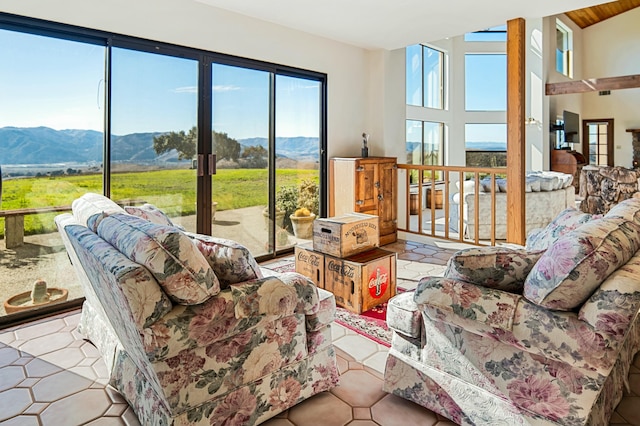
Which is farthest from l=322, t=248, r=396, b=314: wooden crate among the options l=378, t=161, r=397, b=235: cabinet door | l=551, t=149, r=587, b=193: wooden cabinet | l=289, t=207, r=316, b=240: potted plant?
l=551, t=149, r=587, b=193: wooden cabinet

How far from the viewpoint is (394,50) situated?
564 cm

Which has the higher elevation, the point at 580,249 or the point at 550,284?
the point at 580,249

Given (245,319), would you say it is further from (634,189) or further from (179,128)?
(634,189)

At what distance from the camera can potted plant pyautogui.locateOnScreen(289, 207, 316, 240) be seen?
16.0 feet

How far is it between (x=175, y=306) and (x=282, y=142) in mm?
3364

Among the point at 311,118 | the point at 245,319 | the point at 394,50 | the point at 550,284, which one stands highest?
the point at 394,50

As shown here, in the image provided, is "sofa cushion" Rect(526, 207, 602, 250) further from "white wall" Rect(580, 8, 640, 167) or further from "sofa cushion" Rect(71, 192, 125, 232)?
"white wall" Rect(580, 8, 640, 167)

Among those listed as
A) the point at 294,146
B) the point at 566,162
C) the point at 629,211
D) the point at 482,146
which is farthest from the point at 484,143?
the point at 629,211

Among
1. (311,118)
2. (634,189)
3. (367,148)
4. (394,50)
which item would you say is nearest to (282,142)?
(311,118)

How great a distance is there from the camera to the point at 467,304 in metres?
1.58

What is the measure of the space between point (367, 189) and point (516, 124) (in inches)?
69.8

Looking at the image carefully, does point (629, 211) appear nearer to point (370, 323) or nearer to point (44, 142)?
point (370, 323)

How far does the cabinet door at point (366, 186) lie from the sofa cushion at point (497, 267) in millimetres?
3197

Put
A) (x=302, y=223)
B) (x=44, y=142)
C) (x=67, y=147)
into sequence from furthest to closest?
(x=302, y=223)
(x=67, y=147)
(x=44, y=142)
